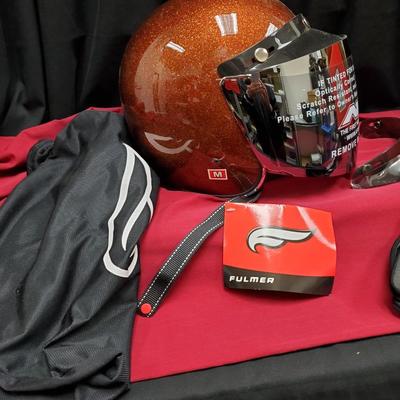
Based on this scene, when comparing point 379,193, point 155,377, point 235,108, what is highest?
point 235,108

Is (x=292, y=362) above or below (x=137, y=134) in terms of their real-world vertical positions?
below

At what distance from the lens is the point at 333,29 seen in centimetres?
123

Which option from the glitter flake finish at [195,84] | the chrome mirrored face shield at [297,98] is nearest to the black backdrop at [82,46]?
the glitter flake finish at [195,84]

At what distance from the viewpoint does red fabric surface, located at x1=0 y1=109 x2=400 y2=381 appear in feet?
2.59

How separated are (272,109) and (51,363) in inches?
18.6

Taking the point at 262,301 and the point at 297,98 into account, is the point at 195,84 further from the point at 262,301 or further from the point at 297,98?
the point at 262,301

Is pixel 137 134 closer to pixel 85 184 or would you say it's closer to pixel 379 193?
pixel 85 184

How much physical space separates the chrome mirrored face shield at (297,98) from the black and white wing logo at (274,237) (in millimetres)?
100

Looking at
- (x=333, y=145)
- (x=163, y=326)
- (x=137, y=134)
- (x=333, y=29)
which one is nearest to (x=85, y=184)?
(x=137, y=134)

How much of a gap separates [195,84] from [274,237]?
268 millimetres

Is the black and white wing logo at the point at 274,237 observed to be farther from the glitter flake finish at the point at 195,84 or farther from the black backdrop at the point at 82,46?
the black backdrop at the point at 82,46

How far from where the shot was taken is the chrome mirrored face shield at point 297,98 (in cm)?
83

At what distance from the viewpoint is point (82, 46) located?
1.21 metres

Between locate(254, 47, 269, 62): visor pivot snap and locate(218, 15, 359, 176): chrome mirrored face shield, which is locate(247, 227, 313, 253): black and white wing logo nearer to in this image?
locate(218, 15, 359, 176): chrome mirrored face shield
